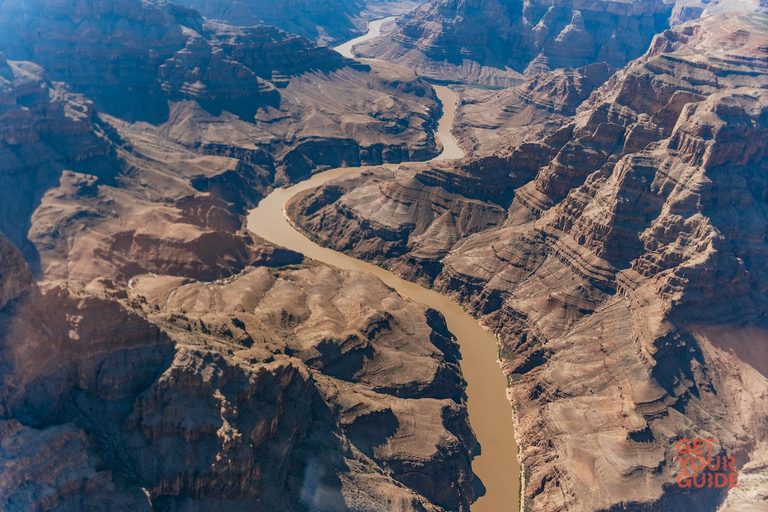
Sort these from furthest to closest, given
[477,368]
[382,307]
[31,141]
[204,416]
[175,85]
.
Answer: [175,85] < [31,141] < [477,368] < [382,307] < [204,416]

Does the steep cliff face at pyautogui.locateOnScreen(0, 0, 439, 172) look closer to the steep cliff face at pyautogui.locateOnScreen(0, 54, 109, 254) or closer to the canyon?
the canyon

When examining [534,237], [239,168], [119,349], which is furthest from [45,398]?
[239,168]

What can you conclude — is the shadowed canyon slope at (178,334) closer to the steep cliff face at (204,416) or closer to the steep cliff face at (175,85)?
the steep cliff face at (204,416)

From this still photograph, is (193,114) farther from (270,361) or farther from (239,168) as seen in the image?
(270,361)

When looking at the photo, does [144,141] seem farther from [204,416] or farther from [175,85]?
[204,416]

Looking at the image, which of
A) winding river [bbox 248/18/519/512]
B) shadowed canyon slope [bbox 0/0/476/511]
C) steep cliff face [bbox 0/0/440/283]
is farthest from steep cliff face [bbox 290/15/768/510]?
steep cliff face [bbox 0/0/440/283]

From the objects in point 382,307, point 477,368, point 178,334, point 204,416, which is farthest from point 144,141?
point 204,416

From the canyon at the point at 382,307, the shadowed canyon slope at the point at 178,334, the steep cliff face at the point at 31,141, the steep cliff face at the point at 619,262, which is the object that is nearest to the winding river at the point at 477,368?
the canyon at the point at 382,307

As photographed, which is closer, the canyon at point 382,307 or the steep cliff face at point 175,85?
the canyon at point 382,307
